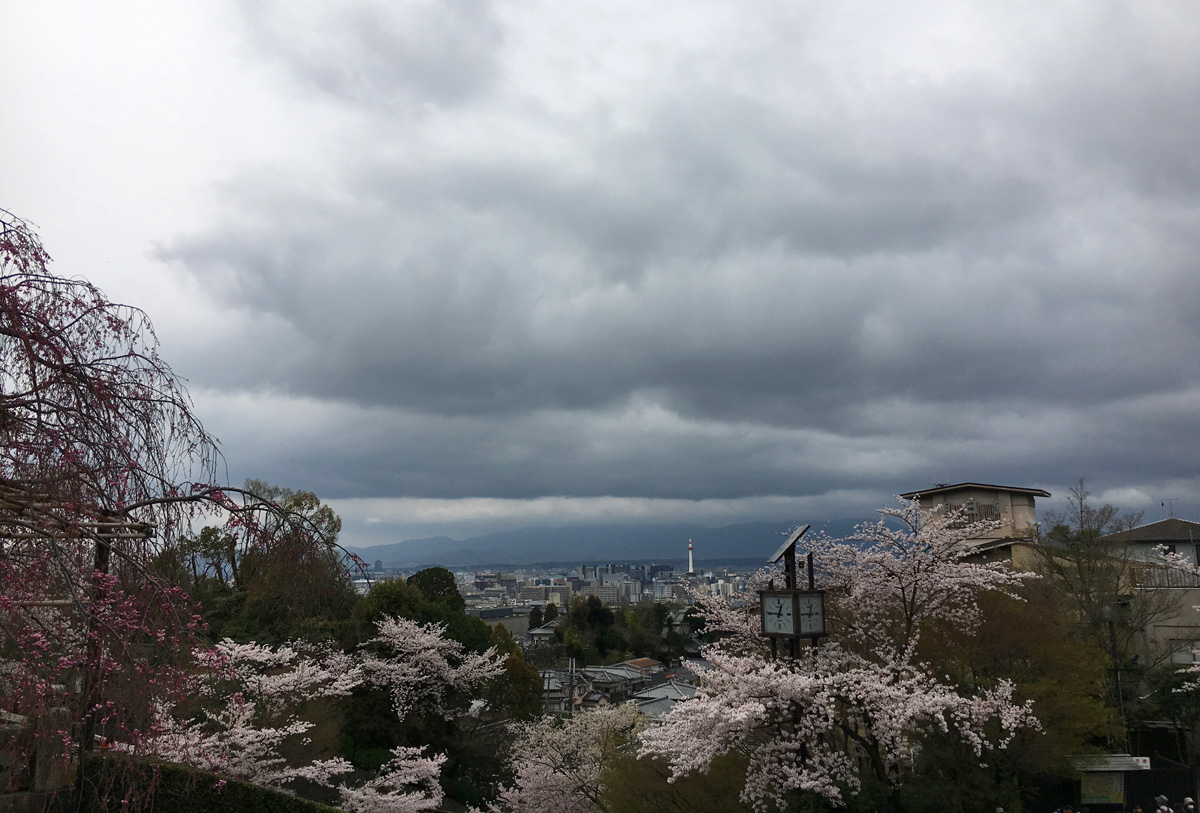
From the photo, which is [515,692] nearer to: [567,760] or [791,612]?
[567,760]

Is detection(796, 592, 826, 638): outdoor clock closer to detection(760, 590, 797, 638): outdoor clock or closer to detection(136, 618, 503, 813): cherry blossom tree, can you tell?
detection(760, 590, 797, 638): outdoor clock

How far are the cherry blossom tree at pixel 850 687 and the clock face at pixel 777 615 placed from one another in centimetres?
57

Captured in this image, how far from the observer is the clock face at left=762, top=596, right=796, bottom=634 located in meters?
11.6

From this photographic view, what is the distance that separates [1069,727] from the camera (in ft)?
52.1

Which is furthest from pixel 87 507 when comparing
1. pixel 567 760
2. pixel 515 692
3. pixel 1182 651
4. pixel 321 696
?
pixel 1182 651

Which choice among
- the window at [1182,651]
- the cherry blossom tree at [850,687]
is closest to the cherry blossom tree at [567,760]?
the cherry blossom tree at [850,687]

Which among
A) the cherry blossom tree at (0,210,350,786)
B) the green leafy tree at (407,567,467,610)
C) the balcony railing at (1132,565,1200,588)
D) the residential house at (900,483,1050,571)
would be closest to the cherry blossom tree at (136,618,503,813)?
the cherry blossom tree at (0,210,350,786)

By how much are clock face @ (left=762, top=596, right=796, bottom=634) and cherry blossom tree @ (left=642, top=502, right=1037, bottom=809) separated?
1.87 ft

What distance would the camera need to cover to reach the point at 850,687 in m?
11.2

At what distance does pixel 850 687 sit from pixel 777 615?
1.42 metres

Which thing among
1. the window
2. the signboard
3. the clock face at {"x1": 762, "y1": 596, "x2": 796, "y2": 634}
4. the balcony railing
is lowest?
the signboard

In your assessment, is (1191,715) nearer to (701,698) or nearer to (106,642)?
(701,698)

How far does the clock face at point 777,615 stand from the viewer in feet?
37.9

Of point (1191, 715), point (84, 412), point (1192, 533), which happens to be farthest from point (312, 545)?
point (1192, 533)
